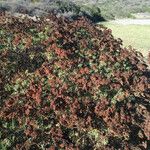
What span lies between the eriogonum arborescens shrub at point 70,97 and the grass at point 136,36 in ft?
30.6

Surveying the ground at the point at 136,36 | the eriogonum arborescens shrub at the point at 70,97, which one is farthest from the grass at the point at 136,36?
the eriogonum arborescens shrub at the point at 70,97

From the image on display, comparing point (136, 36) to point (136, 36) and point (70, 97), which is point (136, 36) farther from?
point (70, 97)

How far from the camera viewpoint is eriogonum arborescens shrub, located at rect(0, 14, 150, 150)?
699 centimetres

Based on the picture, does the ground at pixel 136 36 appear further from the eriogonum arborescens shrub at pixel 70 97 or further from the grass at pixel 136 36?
the eriogonum arborescens shrub at pixel 70 97

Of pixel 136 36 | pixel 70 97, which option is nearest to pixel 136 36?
pixel 136 36

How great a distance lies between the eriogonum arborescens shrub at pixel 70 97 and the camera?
6992mm

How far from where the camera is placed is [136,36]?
22594 mm

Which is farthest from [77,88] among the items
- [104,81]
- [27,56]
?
[27,56]

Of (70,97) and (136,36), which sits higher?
(70,97)

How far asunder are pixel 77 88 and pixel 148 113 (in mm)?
1274

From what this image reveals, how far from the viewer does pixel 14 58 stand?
8547 mm

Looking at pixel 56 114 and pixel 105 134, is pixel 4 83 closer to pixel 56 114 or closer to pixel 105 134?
pixel 56 114

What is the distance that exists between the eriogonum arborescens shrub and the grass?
30.6 ft

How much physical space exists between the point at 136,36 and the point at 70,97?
1575 centimetres
